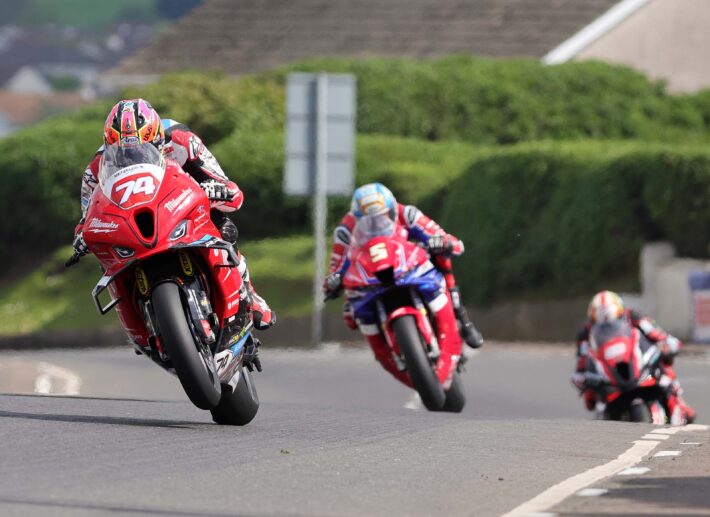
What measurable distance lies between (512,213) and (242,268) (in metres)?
16.4

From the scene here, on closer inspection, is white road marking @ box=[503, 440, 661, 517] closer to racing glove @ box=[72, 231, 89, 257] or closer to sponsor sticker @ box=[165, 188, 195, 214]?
sponsor sticker @ box=[165, 188, 195, 214]

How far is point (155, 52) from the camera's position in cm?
4806

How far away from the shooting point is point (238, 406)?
33.1 feet

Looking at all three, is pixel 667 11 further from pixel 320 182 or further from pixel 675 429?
pixel 675 429

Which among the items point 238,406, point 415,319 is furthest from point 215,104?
point 238,406

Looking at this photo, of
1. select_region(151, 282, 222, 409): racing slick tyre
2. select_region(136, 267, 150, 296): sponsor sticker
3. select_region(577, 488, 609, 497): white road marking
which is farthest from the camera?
select_region(136, 267, 150, 296): sponsor sticker

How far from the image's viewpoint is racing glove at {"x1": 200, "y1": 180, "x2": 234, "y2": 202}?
9844 millimetres

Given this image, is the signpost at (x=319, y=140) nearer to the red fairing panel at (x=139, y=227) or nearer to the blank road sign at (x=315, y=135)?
the blank road sign at (x=315, y=135)

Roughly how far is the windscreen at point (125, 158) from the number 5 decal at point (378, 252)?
4.01 m

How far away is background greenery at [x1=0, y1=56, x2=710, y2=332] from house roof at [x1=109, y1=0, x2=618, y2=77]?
653 centimetres

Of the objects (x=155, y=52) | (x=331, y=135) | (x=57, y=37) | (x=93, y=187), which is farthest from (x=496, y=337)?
(x=57, y=37)

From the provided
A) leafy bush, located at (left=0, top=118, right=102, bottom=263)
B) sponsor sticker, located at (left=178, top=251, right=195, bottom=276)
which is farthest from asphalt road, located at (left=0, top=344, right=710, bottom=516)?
leafy bush, located at (left=0, top=118, right=102, bottom=263)

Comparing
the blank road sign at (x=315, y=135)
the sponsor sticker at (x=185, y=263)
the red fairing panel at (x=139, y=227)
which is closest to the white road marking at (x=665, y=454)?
the red fairing panel at (x=139, y=227)

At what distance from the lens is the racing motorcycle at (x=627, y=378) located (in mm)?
13414
